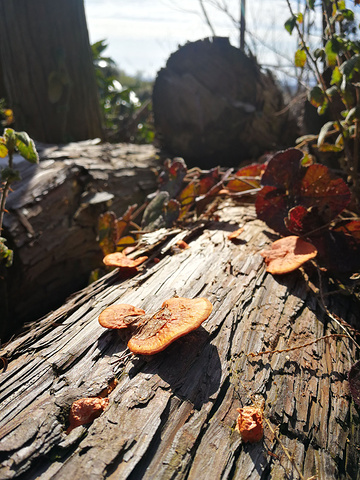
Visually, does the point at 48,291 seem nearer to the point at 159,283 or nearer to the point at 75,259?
the point at 75,259

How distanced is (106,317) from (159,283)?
48 cm

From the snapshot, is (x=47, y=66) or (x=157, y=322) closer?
(x=157, y=322)

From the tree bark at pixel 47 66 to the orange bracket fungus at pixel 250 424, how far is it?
13.2 ft

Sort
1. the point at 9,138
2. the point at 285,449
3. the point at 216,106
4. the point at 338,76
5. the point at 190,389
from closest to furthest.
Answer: the point at 285,449 < the point at 190,389 < the point at 9,138 < the point at 338,76 < the point at 216,106

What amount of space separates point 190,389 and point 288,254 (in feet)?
3.34

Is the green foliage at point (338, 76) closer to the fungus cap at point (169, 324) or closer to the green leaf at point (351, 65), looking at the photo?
the green leaf at point (351, 65)

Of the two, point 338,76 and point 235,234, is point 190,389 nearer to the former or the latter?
point 235,234

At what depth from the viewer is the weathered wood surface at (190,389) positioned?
1.11m

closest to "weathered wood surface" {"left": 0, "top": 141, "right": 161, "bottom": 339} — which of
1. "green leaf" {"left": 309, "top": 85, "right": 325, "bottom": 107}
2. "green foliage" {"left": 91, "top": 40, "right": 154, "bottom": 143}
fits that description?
"green leaf" {"left": 309, "top": 85, "right": 325, "bottom": 107}

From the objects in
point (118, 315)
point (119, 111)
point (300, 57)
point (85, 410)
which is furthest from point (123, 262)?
point (119, 111)

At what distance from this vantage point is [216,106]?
4.25m

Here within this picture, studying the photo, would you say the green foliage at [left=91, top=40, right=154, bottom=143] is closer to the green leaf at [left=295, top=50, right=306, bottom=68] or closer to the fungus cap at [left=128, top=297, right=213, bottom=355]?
the green leaf at [left=295, top=50, right=306, bottom=68]

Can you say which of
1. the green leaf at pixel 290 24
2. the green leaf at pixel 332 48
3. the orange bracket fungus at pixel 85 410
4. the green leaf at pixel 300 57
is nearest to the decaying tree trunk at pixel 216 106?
the green leaf at pixel 300 57

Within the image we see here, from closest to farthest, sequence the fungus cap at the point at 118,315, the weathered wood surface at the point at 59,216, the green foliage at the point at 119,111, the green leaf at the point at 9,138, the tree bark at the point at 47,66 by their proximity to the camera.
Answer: the fungus cap at the point at 118,315, the green leaf at the point at 9,138, the weathered wood surface at the point at 59,216, the tree bark at the point at 47,66, the green foliage at the point at 119,111
